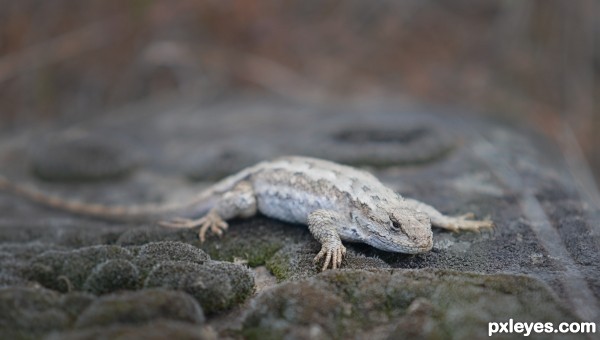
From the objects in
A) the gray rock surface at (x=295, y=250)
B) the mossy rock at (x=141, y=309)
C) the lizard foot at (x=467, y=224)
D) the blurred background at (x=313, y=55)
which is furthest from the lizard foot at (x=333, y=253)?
the blurred background at (x=313, y=55)

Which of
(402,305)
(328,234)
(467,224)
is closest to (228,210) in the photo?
(328,234)

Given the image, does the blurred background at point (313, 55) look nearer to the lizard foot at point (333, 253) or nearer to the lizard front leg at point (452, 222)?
the lizard front leg at point (452, 222)

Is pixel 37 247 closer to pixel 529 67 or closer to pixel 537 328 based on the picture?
pixel 537 328

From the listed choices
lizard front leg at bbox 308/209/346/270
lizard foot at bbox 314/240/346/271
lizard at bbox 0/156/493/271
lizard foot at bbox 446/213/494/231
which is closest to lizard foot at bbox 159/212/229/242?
lizard at bbox 0/156/493/271

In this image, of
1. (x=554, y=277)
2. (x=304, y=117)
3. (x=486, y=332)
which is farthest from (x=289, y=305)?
(x=304, y=117)

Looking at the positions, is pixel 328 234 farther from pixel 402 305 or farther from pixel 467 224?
pixel 467 224

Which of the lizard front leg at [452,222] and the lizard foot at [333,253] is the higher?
the lizard front leg at [452,222]
